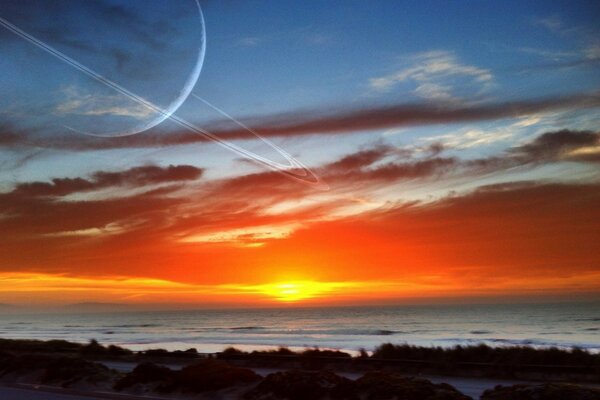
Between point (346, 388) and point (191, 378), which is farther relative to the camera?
point (191, 378)

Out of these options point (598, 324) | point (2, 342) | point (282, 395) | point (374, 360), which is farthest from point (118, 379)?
point (598, 324)

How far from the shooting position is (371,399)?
15.6 m

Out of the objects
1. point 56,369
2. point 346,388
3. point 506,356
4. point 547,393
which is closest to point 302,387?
point 346,388

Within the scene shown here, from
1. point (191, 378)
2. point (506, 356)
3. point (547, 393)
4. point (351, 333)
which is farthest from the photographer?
point (351, 333)

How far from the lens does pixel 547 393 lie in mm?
13758

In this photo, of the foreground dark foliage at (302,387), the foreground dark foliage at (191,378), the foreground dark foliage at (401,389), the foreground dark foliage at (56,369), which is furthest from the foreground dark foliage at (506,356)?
the foreground dark foliage at (56,369)

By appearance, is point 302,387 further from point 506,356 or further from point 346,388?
point 506,356

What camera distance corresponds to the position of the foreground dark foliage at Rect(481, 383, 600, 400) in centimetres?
1336

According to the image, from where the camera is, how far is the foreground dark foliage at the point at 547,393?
43.8ft

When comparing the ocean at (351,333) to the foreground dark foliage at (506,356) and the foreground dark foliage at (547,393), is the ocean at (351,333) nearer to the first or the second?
the foreground dark foliage at (506,356)

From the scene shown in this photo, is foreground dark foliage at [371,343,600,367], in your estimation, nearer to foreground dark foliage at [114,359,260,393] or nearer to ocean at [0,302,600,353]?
foreground dark foliage at [114,359,260,393]

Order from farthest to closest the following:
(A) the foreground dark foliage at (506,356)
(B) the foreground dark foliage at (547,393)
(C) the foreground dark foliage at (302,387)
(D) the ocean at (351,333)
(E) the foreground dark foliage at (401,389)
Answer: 1. (D) the ocean at (351,333)
2. (A) the foreground dark foliage at (506,356)
3. (C) the foreground dark foliage at (302,387)
4. (E) the foreground dark foliage at (401,389)
5. (B) the foreground dark foliage at (547,393)

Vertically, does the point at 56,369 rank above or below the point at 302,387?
above

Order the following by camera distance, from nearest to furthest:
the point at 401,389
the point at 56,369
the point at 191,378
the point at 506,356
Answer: the point at 401,389 < the point at 191,378 < the point at 506,356 < the point at 56,369
